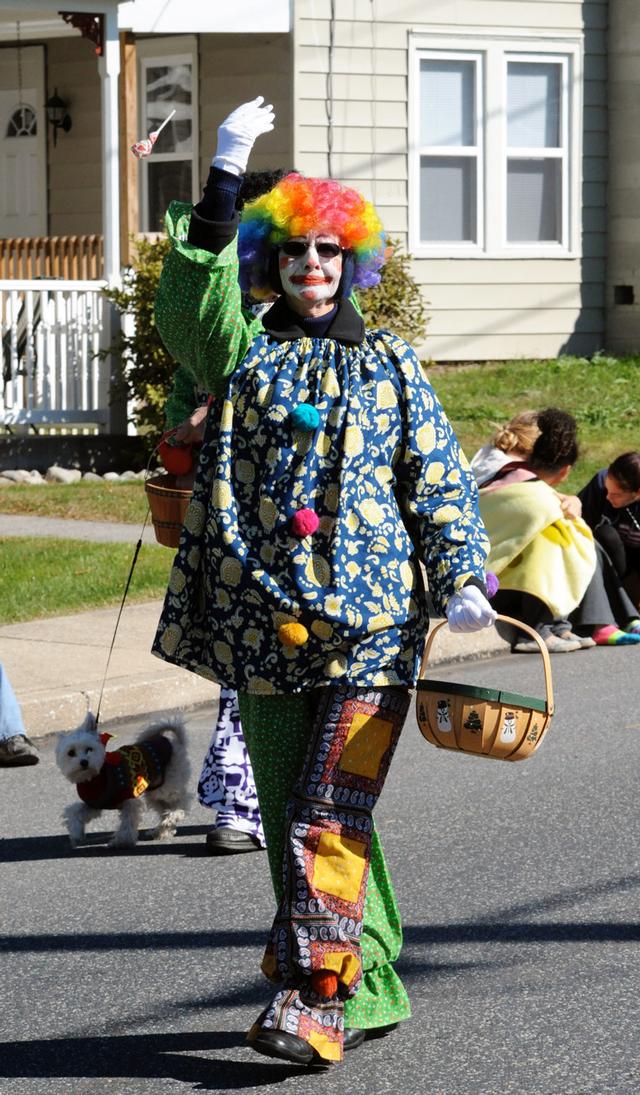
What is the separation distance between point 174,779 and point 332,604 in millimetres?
2232

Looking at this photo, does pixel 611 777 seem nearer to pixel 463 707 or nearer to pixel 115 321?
pixel 463 707

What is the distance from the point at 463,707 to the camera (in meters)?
3.85

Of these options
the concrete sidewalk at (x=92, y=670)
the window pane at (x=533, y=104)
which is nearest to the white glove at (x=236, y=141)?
the concrete sidewalk at (x=92, y=670)

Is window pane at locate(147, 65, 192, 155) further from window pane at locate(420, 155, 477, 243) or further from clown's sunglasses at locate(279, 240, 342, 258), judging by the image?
clown's sunglasses at locate(279, 240, 342, 258)

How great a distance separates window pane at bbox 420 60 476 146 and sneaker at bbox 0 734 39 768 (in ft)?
42.6

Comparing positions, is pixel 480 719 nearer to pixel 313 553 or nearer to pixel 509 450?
pixel 313 553

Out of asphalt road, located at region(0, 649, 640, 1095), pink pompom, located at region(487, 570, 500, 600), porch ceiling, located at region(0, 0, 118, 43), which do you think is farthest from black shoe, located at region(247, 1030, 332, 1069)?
porch ceiling, located at region(0, 0, 118, 43)

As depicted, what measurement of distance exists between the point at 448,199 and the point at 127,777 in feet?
45.5

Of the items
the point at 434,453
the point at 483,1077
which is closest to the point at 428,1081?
the point at 483,1077

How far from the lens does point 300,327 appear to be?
401 cm

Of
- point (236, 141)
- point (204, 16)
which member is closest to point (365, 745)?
point (236, 141)

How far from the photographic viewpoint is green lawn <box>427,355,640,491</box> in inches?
601

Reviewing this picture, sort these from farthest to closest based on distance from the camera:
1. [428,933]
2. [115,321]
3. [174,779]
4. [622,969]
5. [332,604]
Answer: [115,321]
[174,779]
[428,933]
[622,969]
[332,604]

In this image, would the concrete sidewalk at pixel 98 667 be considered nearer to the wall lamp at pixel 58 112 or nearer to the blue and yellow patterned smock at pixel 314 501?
the blue and yellow patterned smock at pixel 314 501
